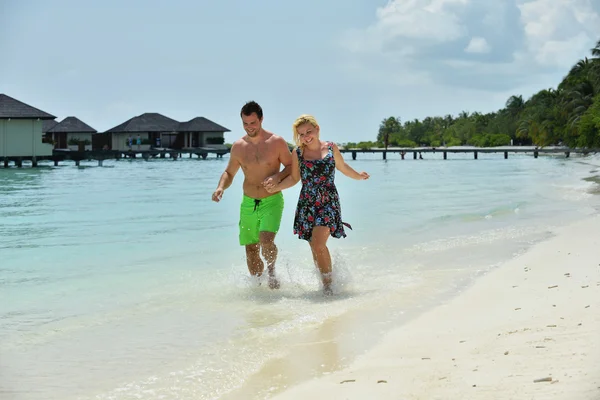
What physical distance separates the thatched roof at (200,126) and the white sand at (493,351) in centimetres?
7554

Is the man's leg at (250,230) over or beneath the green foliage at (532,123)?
beneath

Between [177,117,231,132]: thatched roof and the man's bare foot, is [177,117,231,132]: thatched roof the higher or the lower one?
the higher one

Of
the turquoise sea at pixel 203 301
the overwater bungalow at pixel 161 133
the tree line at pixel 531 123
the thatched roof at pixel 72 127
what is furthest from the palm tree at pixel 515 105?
the turquoise sea at pixel 203 301

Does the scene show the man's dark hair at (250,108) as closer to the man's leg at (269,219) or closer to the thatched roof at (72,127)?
the man's leg at (269,219)

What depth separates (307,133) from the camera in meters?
6.36

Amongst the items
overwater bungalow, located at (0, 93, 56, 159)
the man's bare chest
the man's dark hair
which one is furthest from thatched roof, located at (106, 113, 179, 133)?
the man's dark hair

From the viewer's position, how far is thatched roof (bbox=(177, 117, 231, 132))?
80250mm

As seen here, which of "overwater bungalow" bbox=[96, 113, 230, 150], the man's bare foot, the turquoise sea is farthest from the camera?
"overwater bungalow" bbox=[96, 113, 230, 150]

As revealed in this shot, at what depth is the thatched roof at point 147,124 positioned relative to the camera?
259 feet

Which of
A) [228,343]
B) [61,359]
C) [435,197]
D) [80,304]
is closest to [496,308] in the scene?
[228,343]

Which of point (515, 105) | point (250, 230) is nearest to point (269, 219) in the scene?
point (250, 230)

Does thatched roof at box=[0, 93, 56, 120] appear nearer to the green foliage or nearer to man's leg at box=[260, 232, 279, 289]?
the green foliage

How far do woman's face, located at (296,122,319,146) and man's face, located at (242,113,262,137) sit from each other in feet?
1.29

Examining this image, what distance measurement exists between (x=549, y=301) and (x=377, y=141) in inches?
6367
